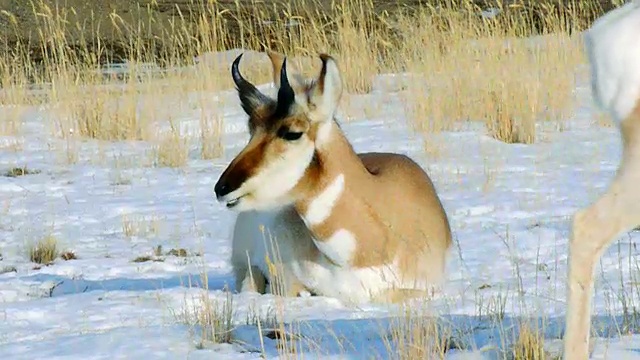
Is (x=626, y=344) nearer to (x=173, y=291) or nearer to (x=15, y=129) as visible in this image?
(x=173, y=291)

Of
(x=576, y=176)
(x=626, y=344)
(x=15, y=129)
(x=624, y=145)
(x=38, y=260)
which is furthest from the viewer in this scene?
(x=15, y=129)

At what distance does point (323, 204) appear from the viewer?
21.5ft

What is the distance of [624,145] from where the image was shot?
363cm

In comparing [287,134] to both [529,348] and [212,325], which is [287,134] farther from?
[529,348]

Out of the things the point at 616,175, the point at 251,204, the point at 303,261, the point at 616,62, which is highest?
the point at 616,62

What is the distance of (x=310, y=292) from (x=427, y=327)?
2316 millimetres

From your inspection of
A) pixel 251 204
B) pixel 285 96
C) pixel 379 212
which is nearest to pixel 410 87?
pixel 379 212

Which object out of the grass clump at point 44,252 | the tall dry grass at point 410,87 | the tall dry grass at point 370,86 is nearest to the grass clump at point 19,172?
the tall dry grass at point 370,86

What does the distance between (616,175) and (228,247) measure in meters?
4.73

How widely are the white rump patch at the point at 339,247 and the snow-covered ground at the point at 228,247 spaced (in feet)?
0.90

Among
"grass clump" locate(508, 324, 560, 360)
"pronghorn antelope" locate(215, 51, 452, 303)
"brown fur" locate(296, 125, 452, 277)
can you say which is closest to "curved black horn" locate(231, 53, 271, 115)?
"pronghorn antelope" locate(215, 51, 452, 303)

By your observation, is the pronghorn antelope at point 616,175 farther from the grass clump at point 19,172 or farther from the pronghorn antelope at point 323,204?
the grass clump at point 19,172

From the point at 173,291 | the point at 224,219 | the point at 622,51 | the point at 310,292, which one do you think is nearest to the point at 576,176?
the point at 224,219

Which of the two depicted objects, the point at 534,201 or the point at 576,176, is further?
the point at 576,176
